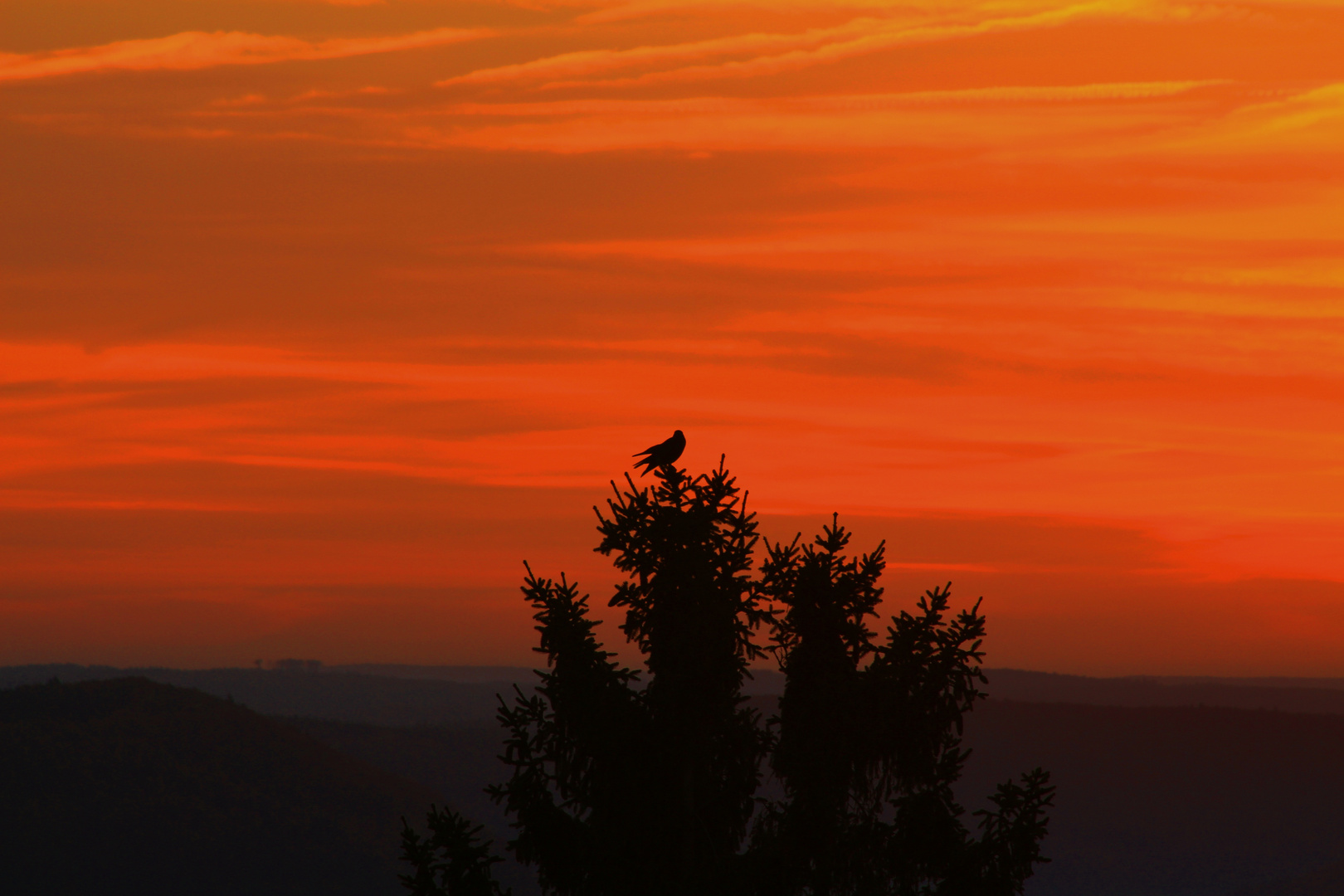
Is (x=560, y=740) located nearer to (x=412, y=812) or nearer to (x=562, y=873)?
(x=562, y=873)

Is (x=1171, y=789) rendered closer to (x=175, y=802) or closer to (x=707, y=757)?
(x=175, y=802)

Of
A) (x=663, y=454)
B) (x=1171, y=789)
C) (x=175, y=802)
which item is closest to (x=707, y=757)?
(x=663, y=454)

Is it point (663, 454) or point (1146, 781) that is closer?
point (663, 454)

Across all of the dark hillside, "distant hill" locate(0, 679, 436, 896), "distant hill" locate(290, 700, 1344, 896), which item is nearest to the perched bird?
"distant hill" locate(0, 679, 436, 896)

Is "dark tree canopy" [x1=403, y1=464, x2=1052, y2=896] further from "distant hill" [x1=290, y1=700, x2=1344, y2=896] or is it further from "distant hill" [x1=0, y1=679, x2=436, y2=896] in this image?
"distant hill" [x1=290, y1=700, x2=1344, y2=896]

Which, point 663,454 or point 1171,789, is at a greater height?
point 663,454

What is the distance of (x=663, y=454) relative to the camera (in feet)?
55.6

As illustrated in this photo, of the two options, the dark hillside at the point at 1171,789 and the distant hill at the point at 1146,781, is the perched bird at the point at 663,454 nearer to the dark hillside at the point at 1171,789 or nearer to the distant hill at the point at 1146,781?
the distant hill at the point at 1146,781

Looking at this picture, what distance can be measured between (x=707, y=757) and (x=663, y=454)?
10.8 feet

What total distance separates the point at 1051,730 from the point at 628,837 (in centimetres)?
14351

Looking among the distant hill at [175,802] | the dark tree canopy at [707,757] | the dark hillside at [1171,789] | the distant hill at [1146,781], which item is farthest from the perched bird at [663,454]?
the dark hillside at [1171,789]

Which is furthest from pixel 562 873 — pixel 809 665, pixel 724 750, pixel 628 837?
pixel 809 665

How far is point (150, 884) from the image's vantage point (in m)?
78.2

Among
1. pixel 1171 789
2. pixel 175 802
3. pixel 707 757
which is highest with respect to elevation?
pixel 707 757
